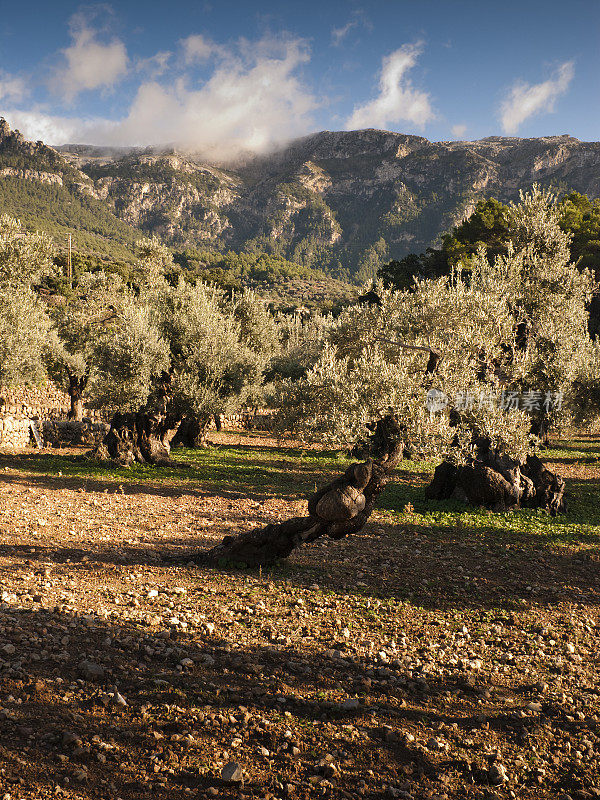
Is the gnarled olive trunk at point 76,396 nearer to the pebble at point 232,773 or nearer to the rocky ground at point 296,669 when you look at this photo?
the rocky ground at point 296,669

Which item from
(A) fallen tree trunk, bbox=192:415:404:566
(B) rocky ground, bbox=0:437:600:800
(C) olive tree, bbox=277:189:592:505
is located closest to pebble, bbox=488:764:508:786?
(B) rocky ground, bbox=0:437:600:800

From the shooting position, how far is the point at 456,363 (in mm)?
17734

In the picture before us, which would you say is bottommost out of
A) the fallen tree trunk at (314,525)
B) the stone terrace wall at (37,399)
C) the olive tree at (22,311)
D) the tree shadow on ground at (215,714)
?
the tree shadow on ground at (215,714)

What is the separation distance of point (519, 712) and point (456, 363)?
41.9 ft

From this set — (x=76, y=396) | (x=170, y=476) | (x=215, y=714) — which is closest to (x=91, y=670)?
(x=215, y=714)

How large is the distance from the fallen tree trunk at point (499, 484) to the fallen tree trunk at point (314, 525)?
7.77 m

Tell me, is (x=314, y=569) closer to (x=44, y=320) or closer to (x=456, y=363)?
(x=456, y=363)

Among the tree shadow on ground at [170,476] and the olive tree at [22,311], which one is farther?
the olive tree at [22,311]

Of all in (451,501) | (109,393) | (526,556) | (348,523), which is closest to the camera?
(348,523)

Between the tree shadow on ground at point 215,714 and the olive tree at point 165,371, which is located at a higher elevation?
the olive tree at point 165,371

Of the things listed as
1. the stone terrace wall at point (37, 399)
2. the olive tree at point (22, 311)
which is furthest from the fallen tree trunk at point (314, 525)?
the stone terrace wall at point (37, 399)

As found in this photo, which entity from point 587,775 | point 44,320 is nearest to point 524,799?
point 587,775

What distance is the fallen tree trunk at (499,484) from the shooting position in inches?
709

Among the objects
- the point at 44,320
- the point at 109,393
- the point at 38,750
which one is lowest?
the point at 38,750
